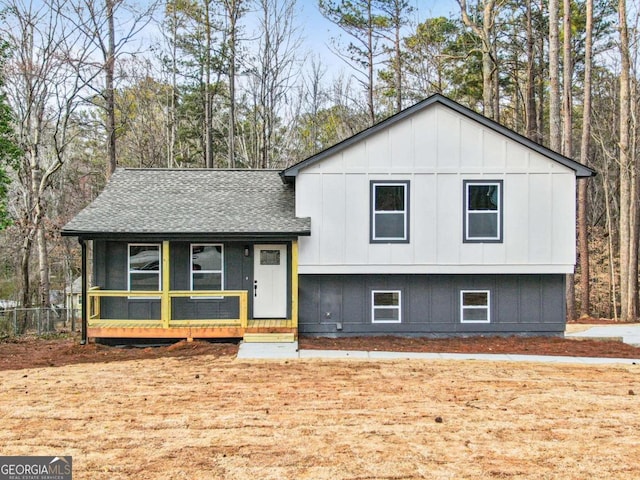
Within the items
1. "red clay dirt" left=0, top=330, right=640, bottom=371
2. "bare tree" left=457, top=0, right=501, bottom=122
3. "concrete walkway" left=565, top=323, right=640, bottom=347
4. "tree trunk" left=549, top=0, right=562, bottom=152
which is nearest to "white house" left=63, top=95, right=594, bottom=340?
"red clay dirt" left=0, top=330, right=640, bottom=371

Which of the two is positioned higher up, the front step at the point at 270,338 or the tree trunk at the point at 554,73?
the tree trunk at the point at 554,73

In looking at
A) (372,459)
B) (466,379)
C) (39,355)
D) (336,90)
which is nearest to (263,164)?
(336,90)

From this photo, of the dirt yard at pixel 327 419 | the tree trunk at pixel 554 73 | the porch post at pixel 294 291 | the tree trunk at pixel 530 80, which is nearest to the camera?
the dirt yard at pixel 327 419

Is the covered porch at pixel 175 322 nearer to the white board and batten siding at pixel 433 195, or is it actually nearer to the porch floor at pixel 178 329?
the porch floor at pixel 178 329

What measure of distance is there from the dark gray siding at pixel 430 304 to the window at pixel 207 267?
79.8 inches

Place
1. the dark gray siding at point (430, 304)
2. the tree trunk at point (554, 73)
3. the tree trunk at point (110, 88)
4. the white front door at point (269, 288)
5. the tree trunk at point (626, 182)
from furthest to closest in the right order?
1. the tree trunk at point (110, 88)
2. the tree trunk at point (626, 182)
3. the tree trunk at point (554, 73)
4. the white front door at point (269, 288)
5. the dark gray siding at point (430, 304)

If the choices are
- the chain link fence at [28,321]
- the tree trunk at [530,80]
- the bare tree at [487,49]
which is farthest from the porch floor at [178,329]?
the tree trunk at [530,80]

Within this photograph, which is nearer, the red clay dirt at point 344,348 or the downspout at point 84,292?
the red clay dirt at point 344,348

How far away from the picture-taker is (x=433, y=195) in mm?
12250

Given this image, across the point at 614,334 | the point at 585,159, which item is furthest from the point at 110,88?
the point at 614,334

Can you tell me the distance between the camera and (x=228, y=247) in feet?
41.9

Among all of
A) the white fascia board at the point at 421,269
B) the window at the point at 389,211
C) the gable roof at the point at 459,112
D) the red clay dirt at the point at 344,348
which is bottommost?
the red clay dirt at the point at 344,348

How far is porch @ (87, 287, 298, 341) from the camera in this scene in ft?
38.5

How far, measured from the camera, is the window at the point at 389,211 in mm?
12289
